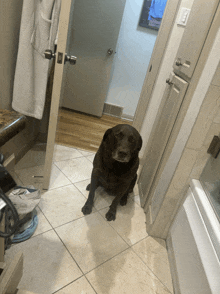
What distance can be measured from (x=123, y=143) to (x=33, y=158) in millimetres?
894

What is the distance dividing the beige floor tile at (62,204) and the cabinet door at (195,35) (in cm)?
113

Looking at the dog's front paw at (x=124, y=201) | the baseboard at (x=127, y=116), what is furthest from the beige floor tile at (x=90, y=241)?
the baseboard at (x=127, y=116)

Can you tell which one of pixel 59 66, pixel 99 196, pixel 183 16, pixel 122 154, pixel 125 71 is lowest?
pixel 99 196

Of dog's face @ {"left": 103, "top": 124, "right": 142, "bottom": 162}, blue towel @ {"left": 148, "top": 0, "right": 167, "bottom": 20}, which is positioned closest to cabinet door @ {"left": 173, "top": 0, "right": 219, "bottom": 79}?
dog's face @ {"left": 103, "top": 124, "right": 142, "bottom": 162}

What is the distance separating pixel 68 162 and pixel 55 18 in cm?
118

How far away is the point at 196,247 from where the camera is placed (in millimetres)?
882

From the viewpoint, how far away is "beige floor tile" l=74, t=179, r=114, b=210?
5.02ft

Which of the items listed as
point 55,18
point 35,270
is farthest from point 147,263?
point 55,18

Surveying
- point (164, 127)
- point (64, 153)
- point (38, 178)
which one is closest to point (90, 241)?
point (38, 178)

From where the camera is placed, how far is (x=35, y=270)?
39.2 inches

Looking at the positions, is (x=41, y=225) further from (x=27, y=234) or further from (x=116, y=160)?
(x=116, y=160)

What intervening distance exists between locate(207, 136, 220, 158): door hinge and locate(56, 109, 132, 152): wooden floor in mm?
1341

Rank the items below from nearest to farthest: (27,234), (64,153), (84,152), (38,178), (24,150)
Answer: (27,234) → (38,178) → (24,150) → (64,153) → (84,152)

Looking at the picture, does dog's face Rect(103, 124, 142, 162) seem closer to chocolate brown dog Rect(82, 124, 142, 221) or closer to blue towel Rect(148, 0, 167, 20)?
chocolate brown dog Rect(82, 124, 142, 221)
